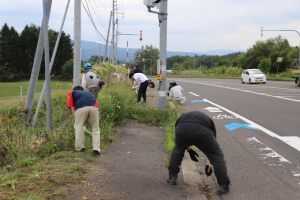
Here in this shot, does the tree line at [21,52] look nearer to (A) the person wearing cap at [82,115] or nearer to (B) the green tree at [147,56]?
(B) the green tree at [147,56]

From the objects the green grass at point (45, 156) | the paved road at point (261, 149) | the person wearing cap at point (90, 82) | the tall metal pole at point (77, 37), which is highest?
the tall metal pole at point (77, 37)

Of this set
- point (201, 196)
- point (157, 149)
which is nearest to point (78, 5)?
point (157, 149)

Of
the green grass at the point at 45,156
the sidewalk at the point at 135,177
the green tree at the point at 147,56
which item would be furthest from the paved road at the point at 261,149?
the green tree at the point at 147,56

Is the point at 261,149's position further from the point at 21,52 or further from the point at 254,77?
the point at 21,52

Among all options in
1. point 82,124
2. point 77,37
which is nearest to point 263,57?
point 77,37

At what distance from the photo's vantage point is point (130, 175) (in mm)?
7027

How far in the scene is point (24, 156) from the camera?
7.75 meters

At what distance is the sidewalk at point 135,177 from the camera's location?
19.8 ft

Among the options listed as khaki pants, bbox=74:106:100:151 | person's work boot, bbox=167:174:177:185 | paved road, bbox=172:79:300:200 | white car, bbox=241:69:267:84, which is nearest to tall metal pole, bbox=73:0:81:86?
khaki pants, bbox=74:106:100:151

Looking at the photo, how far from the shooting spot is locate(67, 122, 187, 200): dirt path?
6.02m

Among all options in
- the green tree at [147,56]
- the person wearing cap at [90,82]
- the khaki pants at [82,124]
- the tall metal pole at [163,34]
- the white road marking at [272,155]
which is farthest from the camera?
the green tree at [147,56]

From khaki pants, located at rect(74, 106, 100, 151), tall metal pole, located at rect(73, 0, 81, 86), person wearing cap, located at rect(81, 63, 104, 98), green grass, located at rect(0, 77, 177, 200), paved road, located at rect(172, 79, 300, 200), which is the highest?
tall metal pole, located at rect(73, 0, 81, 86)

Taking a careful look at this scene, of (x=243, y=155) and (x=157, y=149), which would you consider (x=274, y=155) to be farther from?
(x=157, y=149)

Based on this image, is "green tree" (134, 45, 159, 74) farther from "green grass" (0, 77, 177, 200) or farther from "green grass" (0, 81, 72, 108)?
"green grass" (0, 77, 177, 200)
